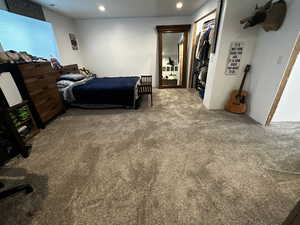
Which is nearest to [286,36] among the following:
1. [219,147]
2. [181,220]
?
[219,147]

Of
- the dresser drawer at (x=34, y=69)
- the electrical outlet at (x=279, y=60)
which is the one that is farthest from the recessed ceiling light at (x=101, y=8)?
the electrical outlet at (x=279, y=60)

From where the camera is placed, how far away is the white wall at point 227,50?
2.28 m

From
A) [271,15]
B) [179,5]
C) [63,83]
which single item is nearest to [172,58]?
[179,5]

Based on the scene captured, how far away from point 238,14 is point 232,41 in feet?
1.40

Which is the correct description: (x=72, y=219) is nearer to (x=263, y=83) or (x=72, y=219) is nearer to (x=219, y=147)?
(x=219, y=147)

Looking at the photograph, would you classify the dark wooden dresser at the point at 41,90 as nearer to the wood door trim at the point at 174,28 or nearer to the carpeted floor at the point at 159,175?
the carpeted floor at the point at 159,175

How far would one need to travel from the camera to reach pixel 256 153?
1749 millimetres

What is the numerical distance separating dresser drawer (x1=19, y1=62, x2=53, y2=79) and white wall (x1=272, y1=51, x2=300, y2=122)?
4.34 meters

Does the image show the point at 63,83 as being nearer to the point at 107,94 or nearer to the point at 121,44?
the point at 107,94

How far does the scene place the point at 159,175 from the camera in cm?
149

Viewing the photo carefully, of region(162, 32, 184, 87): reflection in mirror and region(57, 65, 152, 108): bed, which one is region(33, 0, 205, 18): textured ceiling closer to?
region(162, 32, 184, 87): reflection in mirror

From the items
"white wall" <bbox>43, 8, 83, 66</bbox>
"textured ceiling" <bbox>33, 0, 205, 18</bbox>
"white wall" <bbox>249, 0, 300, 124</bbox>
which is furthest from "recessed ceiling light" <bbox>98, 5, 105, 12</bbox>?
"white wall" <bbox>249, 0, 300, 124</bbox>

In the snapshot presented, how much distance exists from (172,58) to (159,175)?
5.04 meters

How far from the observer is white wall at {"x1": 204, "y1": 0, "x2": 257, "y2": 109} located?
2.28 m
